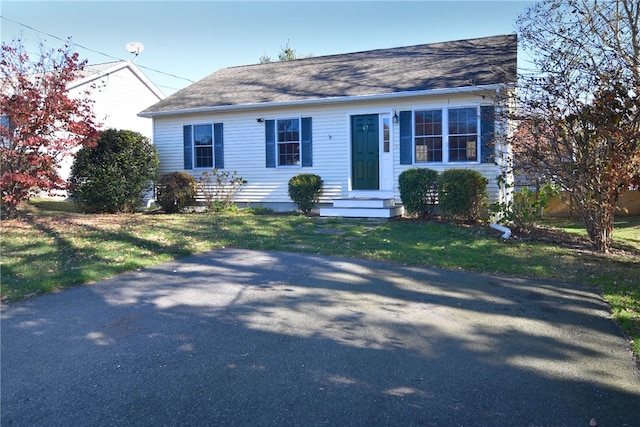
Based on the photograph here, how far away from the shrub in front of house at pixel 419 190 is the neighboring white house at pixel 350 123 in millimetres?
658

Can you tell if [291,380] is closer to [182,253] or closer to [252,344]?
[252,344]

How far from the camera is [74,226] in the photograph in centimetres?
1048

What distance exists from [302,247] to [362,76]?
7.69 meters

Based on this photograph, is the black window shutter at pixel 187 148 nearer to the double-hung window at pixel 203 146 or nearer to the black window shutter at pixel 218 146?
the double-hung window at pixel 203 146

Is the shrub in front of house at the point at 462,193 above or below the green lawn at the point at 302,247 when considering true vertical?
above

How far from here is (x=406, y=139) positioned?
1348cm

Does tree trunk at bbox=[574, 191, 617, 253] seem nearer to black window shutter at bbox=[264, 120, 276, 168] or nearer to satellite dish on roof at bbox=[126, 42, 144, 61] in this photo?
black window shutter at bbox=[264, 120, 276, 168]

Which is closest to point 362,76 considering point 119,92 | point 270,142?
point 270,142

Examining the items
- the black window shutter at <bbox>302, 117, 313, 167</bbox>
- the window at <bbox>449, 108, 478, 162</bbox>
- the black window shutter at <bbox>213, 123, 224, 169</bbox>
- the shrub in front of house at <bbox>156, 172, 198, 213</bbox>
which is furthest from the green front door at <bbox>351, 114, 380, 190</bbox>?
the shrub in front of house at <bbox>156, 172, 198, 213</bbox>

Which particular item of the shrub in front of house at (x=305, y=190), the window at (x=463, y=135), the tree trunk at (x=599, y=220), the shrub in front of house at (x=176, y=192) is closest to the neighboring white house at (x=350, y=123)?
the window at (x=463, y=135)

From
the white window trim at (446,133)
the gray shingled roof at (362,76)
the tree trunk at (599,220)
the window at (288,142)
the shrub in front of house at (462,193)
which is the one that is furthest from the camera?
the window at (288,142)

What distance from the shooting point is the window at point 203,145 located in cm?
1619

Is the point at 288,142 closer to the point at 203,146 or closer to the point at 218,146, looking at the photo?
the point at 218,146

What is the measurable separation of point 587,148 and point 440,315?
5.12 meters
